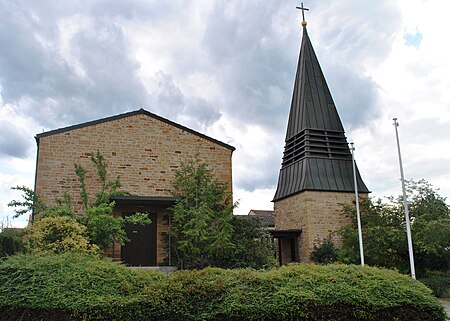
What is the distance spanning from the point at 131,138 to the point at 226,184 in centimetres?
404

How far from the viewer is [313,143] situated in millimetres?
24359

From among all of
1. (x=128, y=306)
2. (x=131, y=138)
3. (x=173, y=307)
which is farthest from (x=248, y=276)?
(x=131, y=138)

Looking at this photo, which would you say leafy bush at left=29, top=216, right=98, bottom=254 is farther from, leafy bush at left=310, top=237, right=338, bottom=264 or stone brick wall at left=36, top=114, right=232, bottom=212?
leafy bush at left=310, top=237, right=338, bottom=264

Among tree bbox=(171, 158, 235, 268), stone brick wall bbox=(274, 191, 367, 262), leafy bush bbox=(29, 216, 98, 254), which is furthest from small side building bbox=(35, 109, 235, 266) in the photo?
stone brick wall bbox=(274, 191, 367, 262)

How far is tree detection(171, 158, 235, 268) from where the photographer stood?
566 inches

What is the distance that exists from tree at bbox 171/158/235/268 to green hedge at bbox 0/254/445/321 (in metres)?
6.10

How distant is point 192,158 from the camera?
17.2 metres

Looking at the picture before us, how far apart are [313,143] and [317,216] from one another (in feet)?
14.6

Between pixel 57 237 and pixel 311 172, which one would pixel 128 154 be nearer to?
pixel 57 237

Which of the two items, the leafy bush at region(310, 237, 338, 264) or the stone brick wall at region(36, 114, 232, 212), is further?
the leafy bush at region(310, 237, 338, 264)

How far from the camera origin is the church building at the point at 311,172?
22172mm

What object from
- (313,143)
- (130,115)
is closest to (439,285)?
(313,143)

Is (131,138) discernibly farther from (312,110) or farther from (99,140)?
(312,110)

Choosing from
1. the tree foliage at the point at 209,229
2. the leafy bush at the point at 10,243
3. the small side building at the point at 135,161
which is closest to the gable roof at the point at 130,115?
the small side building at the point at 135,161
